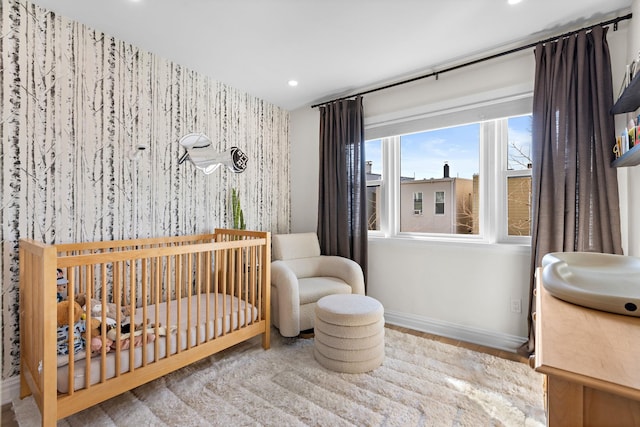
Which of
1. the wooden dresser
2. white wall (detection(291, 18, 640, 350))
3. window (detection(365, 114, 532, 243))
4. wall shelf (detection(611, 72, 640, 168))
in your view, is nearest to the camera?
the wooden dresser

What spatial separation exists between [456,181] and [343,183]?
1.04 meters

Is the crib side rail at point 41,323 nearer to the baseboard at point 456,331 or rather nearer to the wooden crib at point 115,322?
the wooden crib at point 115,322

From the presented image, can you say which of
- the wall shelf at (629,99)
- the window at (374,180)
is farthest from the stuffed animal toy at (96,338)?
the wall shelf at (629,99)

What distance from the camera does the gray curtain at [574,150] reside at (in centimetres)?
184

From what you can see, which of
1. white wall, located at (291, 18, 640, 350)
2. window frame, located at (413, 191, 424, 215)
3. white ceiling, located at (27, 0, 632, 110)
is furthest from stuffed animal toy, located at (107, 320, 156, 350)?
window frame, located at (413, 191, 424, 215)

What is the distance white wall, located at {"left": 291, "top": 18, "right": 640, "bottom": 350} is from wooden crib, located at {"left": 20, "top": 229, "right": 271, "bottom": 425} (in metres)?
1.25

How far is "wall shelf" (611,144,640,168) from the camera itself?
1367 mm

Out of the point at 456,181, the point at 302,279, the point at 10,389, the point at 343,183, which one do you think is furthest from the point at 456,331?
the point at 10,389

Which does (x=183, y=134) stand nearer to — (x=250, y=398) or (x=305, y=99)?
(x=305, y=99)

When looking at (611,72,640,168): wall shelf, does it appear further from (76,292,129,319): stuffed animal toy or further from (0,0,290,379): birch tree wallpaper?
(0,0,290,379): birch tree wallpaper

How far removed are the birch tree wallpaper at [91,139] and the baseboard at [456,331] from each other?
1.90 metres

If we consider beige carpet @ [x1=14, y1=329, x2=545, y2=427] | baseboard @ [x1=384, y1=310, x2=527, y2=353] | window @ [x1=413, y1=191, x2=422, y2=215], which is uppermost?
window @ [x1=413, y1=191, x2=422, y2=215]

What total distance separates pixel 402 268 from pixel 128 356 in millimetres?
2188

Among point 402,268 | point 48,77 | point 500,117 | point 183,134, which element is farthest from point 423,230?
point 48,77
